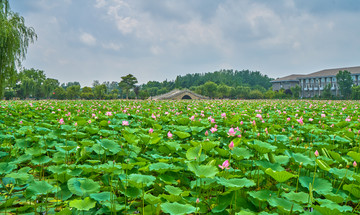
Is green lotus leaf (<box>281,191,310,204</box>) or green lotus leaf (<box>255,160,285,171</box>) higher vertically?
green lotus leaf (<box>255,160,285,171</box>)

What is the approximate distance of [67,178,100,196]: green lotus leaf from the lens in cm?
161

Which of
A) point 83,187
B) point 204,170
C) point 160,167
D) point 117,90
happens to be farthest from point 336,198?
point 117,90

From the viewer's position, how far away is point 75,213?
1.48 m

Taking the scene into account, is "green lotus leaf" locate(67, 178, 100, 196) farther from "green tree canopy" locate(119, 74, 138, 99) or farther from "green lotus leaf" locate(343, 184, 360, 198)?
"green tree canopy" locate(119, 74, 138, 99)

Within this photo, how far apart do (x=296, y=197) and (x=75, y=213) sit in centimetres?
139

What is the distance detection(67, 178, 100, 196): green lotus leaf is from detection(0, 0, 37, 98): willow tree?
7332 millimetres

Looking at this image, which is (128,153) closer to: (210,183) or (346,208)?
(210,183)

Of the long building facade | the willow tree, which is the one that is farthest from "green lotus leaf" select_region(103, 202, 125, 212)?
the long building facade

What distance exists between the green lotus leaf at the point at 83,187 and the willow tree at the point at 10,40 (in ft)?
24.1

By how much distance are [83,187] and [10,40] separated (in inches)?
312

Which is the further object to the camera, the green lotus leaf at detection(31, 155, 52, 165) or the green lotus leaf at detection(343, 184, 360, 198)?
the green lotus leaf at detection(31, 155, 52, 165)

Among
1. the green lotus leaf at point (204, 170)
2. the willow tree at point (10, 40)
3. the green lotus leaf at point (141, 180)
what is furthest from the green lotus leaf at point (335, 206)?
the willow tree at point (10, 40)

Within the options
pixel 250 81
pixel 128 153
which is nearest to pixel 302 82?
pixel 250 81

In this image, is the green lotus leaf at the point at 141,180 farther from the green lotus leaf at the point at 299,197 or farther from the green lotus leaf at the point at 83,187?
the green lotus leaf at the point at 299,197
